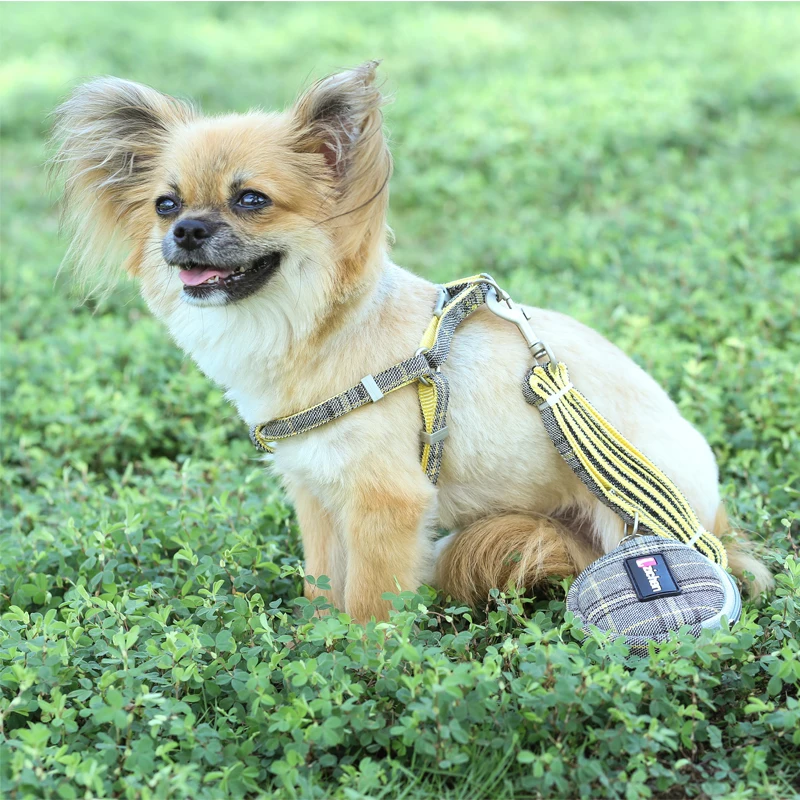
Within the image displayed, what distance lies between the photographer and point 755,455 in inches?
153

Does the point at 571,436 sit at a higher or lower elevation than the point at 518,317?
lower

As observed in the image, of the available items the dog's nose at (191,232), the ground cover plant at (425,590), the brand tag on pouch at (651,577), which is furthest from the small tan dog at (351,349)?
the brand tag on pouch at (651,577)

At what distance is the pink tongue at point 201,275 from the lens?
9.12 feet

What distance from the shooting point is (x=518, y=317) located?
296 cm

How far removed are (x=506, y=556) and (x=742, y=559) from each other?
889 millimetres

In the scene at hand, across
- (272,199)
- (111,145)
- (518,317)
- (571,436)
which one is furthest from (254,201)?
(571,436)

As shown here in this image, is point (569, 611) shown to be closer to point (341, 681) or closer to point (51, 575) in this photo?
point (341, 681)

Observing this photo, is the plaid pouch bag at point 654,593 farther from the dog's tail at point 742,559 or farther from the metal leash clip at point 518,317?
the metal leash clip at point 518,317

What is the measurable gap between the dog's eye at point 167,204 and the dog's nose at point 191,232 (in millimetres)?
270

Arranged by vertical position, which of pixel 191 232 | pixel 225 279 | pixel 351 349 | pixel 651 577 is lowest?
pixel 651 577

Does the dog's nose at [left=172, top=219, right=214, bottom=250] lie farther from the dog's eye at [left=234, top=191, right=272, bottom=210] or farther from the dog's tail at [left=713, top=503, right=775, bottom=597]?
the dog's tail at [left=713, top=503, right=775, bottom=597]

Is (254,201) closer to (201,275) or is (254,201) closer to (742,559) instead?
(201,275)

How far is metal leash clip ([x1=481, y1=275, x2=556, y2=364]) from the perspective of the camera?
290 cm

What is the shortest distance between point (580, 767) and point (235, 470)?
2.49m
